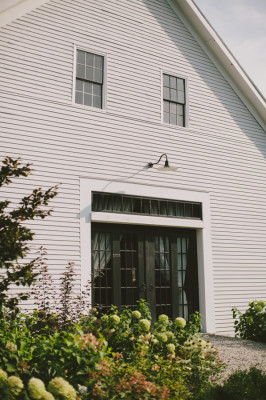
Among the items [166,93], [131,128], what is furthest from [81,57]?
[166,93]

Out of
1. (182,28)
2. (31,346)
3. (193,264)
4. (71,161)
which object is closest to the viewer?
(31,346)

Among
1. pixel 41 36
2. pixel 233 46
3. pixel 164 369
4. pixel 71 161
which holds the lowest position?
pixel 164 369

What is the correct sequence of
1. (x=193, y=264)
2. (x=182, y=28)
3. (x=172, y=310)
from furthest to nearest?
1. (x=182, y=28)
2. (x=193, y=264)
3. (x=172, y=310)

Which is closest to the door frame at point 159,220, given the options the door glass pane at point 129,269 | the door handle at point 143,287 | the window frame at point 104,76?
the door glass pane at point 129,269

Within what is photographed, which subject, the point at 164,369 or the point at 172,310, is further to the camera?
the point at 172,310

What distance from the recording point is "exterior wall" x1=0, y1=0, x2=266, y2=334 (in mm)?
8125

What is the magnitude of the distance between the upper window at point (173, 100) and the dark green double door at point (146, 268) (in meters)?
2.78

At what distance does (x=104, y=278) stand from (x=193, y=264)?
102 inches

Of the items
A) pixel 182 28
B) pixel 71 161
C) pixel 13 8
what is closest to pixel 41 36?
pixel 13 8

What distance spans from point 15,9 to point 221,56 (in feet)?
18.4

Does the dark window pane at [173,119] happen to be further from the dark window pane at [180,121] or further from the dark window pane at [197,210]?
the dark window pane at [197,210]

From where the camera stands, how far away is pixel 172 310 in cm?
955

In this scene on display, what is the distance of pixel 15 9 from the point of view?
26.5 feet

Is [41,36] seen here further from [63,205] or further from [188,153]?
[188,153]
